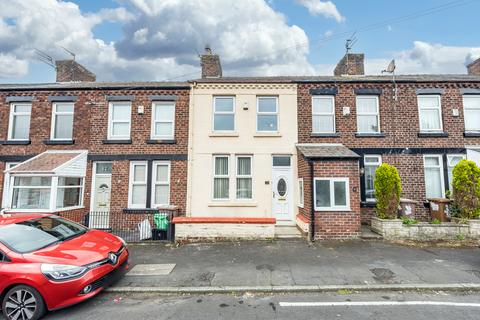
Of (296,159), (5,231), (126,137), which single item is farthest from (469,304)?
(126,137)

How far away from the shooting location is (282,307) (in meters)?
4.41

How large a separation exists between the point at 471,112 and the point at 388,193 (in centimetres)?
634

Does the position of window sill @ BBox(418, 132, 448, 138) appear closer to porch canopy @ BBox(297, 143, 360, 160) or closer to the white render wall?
porch canopy @ BBox(297, 143, 360, 160)

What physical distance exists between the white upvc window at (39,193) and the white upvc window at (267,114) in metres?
8.54

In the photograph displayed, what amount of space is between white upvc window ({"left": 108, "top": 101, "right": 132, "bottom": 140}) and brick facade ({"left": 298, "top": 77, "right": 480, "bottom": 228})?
7796 millimetres

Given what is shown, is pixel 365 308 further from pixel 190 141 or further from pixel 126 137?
pixel 126 137

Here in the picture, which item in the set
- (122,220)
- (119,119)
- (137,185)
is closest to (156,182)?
(137,185)

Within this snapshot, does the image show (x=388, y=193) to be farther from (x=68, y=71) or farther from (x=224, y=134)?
(x=68, y=71)

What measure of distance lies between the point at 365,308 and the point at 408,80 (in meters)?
10.3

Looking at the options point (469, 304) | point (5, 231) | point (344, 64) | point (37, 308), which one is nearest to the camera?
point (37, 308)

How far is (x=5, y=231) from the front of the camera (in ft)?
15.8

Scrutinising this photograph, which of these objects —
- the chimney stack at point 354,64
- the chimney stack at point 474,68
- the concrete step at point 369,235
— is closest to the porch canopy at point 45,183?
the concrete step at point 369,235

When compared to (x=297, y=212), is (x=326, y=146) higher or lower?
higher

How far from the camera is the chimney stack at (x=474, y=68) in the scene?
41.5ft
